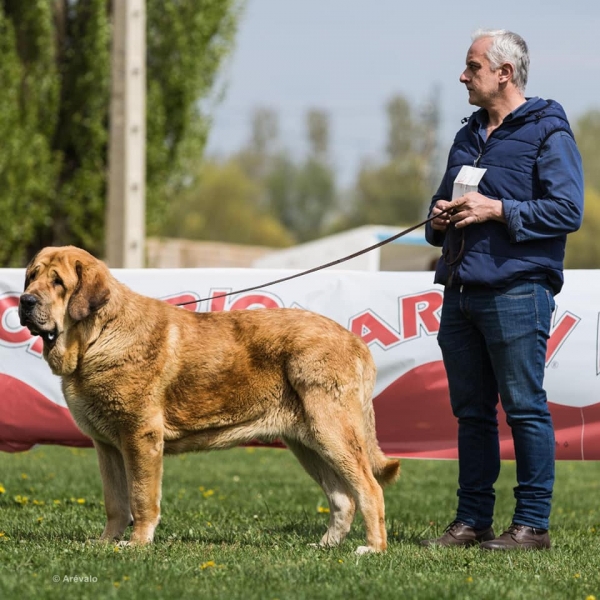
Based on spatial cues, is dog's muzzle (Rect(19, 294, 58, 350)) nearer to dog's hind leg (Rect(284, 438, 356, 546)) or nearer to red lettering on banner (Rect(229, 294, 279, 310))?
dog's hind leg (Rect(284, 438, 356, 546))

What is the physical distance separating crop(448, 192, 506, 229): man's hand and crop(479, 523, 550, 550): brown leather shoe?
65.7 inches

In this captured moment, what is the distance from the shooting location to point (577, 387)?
271 inches

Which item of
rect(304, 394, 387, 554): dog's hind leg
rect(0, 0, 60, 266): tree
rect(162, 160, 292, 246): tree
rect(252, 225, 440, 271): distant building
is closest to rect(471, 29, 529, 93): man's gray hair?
rect(304, 394, 387, 554): dog's hind leg

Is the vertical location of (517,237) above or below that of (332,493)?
above

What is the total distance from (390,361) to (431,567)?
8.00 ft

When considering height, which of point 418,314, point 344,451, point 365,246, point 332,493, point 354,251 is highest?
point 418,314

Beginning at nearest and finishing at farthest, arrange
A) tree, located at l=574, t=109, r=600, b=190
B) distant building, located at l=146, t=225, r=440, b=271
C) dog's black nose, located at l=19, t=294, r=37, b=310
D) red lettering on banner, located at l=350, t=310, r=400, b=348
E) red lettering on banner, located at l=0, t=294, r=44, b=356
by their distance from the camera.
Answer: dog's black nose, located at l=19, t=294, r=37, b=310 → red lettering on banner, located at l=350, t=310, r=400, b=348 → red lettering on banner, located at l=0, t=294, r=44, b=356 → distant building, located at l=146, t=225, r=440, b=271 → tree, located at l=574, t=109, r=600, b=190

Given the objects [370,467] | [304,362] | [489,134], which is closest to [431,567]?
[370,467]

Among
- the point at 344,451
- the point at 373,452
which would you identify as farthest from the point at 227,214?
the point at 344,451

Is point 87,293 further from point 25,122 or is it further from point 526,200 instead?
point 25,122

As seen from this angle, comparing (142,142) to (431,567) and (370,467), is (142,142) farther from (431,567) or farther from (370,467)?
(431,567)

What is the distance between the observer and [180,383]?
17.6 feet

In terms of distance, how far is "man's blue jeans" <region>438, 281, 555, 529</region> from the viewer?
5.26m

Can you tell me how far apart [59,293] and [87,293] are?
145mm
